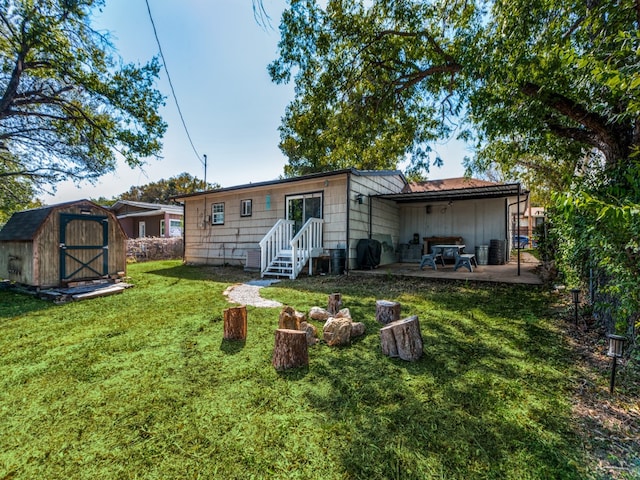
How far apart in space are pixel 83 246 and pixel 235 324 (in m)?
5.29

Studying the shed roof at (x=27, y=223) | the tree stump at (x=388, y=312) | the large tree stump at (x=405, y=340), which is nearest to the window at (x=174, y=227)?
the shed roof at (x=27, y=223)

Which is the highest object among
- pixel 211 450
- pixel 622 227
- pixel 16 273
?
pixel 622 227

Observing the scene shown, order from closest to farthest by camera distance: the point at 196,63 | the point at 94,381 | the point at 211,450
Answer: 1. the point at 211,450
2. the point at 94,381
3. the point at 196,63

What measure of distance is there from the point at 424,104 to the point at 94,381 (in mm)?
8448

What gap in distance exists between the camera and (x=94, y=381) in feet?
7.48

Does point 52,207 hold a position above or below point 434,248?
above

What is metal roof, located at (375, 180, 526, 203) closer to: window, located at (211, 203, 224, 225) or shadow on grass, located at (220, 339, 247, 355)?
window, located at (211, 203, 224, 225)

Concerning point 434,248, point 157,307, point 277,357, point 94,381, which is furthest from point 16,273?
point 434,248

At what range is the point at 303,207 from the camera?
9.06 metres

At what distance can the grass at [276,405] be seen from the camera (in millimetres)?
1459

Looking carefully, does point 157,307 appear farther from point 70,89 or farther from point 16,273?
point 70,89

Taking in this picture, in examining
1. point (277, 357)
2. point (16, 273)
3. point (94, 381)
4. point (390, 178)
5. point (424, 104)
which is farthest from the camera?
point (390, 178)

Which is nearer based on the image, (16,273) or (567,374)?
(567,374)

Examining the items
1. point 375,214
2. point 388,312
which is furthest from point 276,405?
point 375,214
